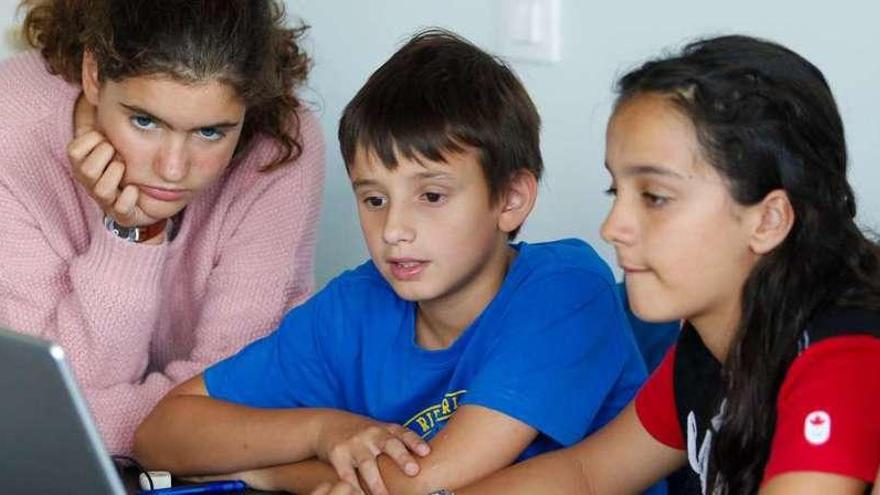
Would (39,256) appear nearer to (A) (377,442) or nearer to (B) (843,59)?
(A) (377,442)

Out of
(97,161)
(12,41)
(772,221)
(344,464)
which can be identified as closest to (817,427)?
(772,221)

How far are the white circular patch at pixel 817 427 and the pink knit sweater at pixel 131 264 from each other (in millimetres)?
912

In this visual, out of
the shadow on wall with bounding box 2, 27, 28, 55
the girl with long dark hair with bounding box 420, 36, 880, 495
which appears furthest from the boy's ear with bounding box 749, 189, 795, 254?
the shadow on wall with bounding box 2, 27, 28, 55

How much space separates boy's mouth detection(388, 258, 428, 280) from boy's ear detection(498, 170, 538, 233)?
0.10 metres

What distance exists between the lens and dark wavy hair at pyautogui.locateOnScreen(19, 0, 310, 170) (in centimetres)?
182

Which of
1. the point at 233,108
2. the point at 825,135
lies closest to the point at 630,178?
the point at 825,135

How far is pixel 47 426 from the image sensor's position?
1062mm

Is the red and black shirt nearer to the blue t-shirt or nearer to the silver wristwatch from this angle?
the blue t-shirt

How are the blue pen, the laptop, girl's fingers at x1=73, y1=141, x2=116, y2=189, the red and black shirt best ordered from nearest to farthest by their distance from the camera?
the laptop, the red and black shirt, the blue pen, girl's fingers at x1=73, y1=141, x2=116, y2=189

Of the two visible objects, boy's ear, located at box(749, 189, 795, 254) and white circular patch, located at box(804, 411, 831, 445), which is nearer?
white circular patch, located at box(804, 411, 831, 445)

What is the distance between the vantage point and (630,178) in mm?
1353

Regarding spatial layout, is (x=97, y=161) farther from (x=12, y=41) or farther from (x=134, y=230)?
(x=12, y=41)

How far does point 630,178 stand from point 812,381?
0.78 feet

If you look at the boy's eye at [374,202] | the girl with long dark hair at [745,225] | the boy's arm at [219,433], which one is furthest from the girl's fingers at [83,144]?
the girl with long dark hair at [745,225]
